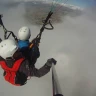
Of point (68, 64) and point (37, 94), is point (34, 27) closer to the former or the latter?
point (68, 64)

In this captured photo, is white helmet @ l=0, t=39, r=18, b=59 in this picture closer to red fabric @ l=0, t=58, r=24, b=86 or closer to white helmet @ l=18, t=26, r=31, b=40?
red fabric @ l=0, t=58, r=24, b=86

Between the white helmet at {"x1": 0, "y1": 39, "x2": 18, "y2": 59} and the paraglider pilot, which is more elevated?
the white helmet at {"x1": 0, "y1": 39, "x2": 18, "y2": 59}

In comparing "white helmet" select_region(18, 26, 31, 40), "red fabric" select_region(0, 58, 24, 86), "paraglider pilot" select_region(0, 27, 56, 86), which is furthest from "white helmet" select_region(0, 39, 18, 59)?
"white helmet" select_region(18, 26, 31, 40)

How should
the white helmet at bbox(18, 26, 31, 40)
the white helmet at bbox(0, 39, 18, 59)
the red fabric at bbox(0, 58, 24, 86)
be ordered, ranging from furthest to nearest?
1. the white helmet at bbox(18, 26, 31, 40)
2. the red fabric at bbox(0, 58, 24, 86)
3. the white helmet at bbox(0, 39, 18, 59)

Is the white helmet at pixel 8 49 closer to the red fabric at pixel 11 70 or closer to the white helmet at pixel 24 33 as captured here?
the red fabric at pixel 11 70

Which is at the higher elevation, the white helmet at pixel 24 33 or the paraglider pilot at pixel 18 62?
the white helmet at pixel 24 33

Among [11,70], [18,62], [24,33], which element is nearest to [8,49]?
[18,62]

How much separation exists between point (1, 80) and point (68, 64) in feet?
101

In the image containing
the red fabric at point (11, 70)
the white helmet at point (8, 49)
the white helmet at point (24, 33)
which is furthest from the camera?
the white helmet at point (24, 33)

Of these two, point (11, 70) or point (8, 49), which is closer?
point (8, 49)

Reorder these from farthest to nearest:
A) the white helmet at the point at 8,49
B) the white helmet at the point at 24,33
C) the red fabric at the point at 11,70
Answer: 1. the white helmet at the point at 24,33
2. the red fabric at the point at 11,70
3. the white helmet at the point at 8,49

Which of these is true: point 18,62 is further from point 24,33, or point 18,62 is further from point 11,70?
point 24,33

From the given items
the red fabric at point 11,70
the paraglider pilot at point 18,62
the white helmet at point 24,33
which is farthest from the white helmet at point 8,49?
the white helmet at point 24,33

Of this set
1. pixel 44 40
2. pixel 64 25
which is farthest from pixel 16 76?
pixel 64 25
